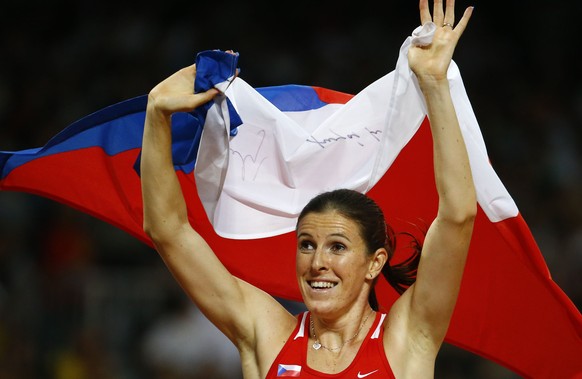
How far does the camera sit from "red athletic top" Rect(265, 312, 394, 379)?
349 cm

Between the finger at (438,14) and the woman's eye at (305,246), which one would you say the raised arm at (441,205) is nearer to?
the finger at (438,14)

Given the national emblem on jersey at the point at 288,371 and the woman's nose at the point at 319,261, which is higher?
the woman's nose at the point at 319,261

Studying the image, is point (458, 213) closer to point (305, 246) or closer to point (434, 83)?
point (434, 83)

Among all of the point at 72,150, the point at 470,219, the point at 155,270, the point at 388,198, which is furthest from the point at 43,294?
the point at 470,219

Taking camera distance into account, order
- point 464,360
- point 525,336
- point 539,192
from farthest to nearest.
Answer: point 539,192, point 464,360, point 525,336

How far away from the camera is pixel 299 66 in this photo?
853 cm

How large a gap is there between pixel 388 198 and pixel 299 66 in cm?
445

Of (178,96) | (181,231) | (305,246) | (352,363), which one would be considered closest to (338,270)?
(305,246)

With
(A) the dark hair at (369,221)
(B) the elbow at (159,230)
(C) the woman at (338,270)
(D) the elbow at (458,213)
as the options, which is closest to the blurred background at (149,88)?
(A) the dark hair at (369,221)

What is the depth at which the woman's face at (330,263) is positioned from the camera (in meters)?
3.58

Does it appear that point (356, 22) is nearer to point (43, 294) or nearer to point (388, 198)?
point (43, 294)

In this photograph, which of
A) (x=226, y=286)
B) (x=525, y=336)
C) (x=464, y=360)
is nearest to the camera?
(x=226, y=286)

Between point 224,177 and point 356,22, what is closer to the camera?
point 224,177

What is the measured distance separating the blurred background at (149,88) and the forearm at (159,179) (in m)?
3.07
